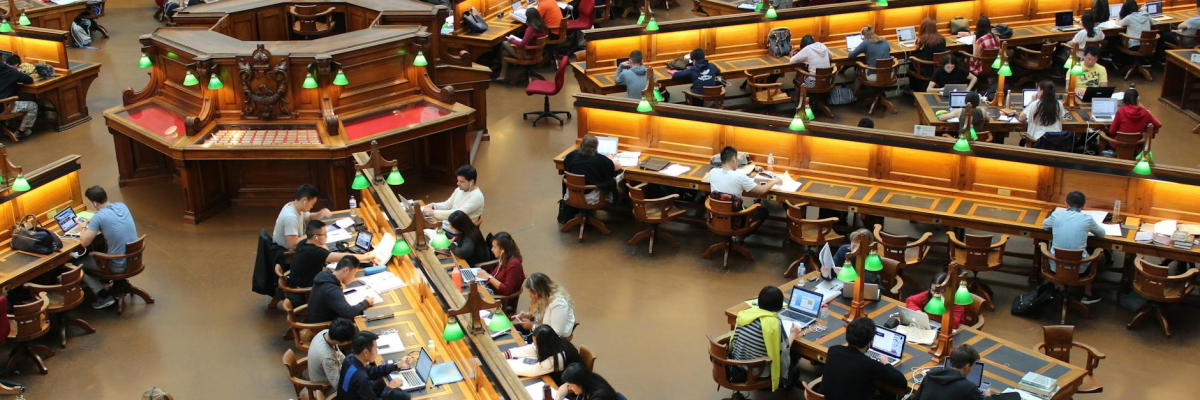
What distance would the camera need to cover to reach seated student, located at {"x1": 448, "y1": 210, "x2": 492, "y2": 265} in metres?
10.9

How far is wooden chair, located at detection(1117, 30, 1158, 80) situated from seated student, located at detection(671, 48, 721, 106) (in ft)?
19.2

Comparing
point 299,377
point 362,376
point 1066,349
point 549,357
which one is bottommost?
point 1066,349

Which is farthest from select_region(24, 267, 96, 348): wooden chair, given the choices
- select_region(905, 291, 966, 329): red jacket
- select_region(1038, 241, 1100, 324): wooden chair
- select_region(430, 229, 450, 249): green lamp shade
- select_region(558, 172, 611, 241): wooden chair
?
select_region(1038, 241, 1100, 324): wooden chair

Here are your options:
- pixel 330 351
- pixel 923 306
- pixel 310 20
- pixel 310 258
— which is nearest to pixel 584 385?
pixel 330 351

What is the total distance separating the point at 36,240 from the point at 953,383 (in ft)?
25.9

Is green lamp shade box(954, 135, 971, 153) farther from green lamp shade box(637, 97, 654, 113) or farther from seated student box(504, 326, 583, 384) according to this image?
seated student box(504, 326, 583, 384)

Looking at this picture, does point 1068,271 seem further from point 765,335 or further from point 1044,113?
point 765,335

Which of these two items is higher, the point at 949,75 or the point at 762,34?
the point at 762,34

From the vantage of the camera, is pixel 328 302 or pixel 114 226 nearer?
pixel 328 302

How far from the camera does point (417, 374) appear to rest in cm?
854

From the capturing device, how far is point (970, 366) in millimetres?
8336

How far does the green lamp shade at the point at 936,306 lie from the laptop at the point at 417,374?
11.9ft

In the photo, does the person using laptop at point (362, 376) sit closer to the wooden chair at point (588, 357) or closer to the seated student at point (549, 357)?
the seated student at point (549, 357)

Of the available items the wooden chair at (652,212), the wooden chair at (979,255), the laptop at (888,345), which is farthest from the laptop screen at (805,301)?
the wooden chair at (652,212)
